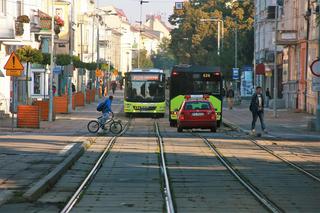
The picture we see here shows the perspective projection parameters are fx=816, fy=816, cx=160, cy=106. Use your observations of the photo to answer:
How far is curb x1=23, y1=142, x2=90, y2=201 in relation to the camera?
540 inches

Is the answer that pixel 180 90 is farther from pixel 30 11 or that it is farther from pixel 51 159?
pixel 51 159

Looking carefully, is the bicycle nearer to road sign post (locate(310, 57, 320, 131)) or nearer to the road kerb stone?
road sign post (locate(310, 57, 320, 131))

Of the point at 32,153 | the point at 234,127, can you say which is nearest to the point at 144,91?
the point at 234,127

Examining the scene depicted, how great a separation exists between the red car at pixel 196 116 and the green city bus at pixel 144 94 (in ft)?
50.1

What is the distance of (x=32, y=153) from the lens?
22.8 metres

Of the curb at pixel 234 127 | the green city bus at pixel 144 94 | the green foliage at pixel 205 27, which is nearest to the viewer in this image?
the curb at pixel 234 127

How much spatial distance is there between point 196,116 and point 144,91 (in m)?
16.2

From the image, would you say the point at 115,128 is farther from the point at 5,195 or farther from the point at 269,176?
the point at 5,195

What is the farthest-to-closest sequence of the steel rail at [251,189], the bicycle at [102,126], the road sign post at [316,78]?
1. the bicycle at [102,126]
2. the road sign post at [316,78]
3. the steel rail at [251,189]

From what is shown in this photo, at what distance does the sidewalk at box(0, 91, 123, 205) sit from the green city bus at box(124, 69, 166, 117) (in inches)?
573

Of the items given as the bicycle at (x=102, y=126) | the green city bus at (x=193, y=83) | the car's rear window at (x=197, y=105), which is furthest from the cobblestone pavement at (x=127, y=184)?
the green city bus at (x=193, y=83)

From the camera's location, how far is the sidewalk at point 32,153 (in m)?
15.6

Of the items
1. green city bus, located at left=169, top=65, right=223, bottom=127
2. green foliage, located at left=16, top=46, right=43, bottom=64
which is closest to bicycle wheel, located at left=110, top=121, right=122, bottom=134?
green city bus, located at left=169, top=65, right=223, bottom=127

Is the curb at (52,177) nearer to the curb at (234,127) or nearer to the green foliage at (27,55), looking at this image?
the curb at (234,127)
